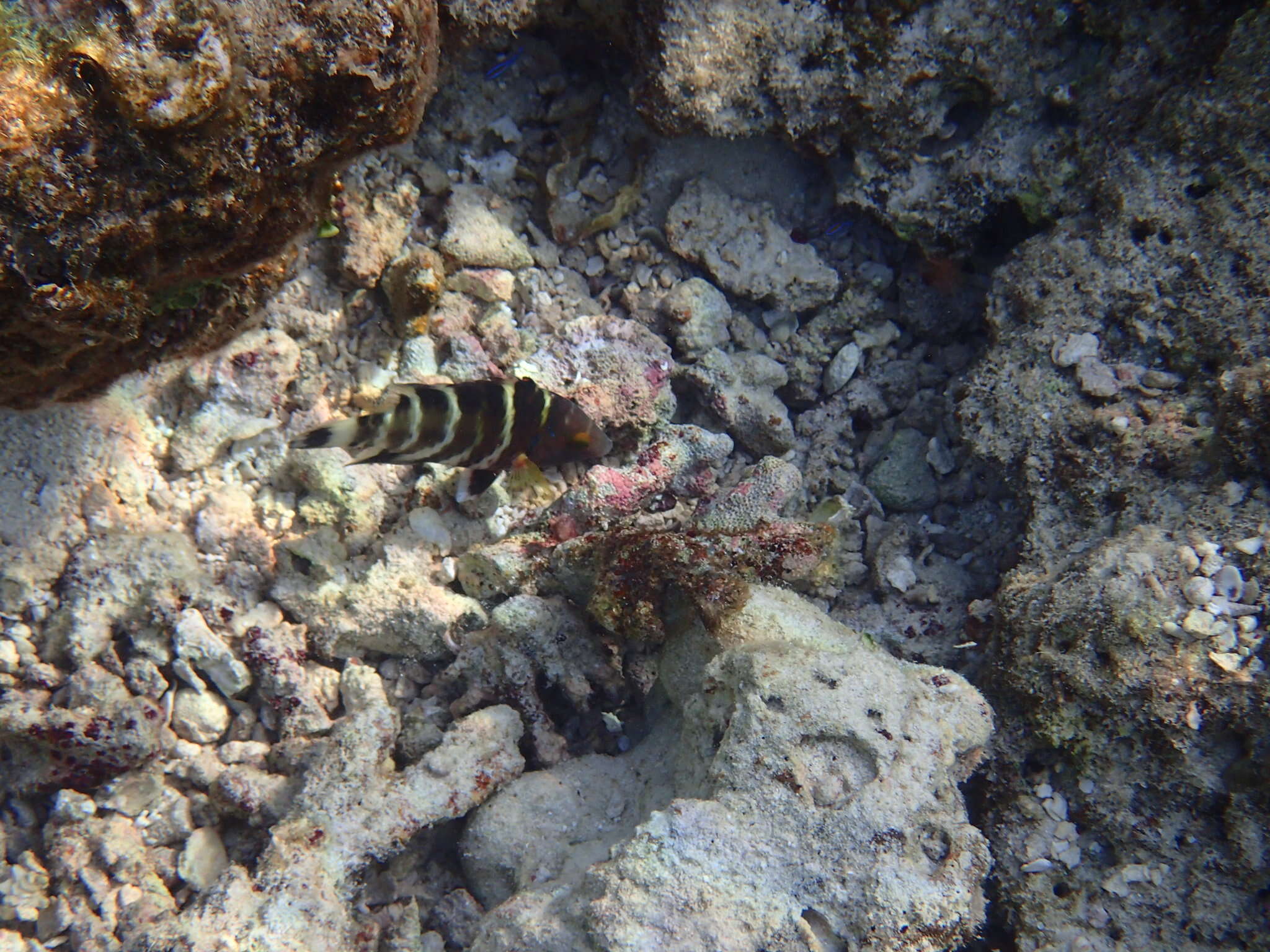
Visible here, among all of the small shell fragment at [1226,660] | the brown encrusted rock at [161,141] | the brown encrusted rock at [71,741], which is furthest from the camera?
the brown encrusted rock at [71,741]

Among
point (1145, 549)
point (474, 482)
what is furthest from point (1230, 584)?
point (474, 482)

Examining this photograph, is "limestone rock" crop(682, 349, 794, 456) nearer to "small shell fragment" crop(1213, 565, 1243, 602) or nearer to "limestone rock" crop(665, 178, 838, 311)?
"limestone rock" crop(665, 178, 838, 311)

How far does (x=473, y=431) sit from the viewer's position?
121 inches

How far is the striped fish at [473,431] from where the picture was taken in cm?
283

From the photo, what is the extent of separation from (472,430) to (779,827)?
6.08ft

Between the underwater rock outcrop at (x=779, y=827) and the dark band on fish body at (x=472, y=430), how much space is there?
3.47 feet

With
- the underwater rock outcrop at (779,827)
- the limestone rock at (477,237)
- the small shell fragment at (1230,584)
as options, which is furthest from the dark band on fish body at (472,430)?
the small shell fragment at (1230,584)

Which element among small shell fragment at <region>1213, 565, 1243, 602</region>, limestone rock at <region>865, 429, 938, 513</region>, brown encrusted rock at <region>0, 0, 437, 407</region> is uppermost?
brown encrusted rock at <region>0, 0, 437, 407</region>

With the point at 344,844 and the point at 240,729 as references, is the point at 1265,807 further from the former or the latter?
the point at 240,729

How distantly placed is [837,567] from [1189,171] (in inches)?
87.6

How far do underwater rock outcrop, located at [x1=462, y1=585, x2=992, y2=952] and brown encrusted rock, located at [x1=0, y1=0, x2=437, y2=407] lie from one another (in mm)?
2165

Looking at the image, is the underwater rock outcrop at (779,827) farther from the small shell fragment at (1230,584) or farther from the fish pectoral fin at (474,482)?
the fish pectoral fin at (474,482)

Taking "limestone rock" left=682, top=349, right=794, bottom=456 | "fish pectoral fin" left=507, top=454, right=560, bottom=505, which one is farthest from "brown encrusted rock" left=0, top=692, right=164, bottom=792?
"limestone rock" left=682, top=349, right=794, bottom=456

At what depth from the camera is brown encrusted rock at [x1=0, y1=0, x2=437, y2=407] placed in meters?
1.92
